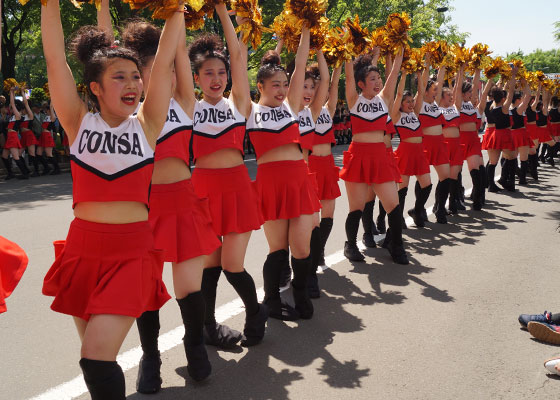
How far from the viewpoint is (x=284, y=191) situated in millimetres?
4270

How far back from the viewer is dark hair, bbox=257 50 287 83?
14.1ft

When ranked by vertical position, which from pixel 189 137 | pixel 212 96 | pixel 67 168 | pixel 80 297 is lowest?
pixel 67 168

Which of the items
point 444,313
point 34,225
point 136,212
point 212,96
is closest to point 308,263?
point 444,313

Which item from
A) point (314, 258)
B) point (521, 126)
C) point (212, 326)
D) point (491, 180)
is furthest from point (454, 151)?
point (212, 326)

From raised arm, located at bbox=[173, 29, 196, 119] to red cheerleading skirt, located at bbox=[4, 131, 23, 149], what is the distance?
39.4ft

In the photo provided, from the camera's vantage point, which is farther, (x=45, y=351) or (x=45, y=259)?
(x=45, y=259)

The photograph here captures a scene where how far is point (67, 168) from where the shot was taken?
16.5m

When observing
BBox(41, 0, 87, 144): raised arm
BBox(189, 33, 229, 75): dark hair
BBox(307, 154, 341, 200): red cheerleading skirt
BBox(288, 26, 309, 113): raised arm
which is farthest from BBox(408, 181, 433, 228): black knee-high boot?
BBox(41, 0, 87, 144): raised arm

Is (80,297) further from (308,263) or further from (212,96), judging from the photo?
(308,263)

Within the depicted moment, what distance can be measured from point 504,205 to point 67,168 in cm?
1241

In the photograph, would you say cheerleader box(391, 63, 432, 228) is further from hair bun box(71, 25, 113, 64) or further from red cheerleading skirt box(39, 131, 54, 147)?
red cheerleading skirt box(39, 131, 54, 147)

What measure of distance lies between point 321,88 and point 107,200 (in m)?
2.87

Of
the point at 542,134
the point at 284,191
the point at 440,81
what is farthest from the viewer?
the point at 542,134

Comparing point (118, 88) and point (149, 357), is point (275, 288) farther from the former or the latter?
point (118, 88)
